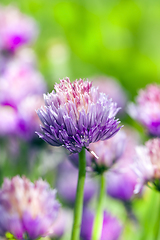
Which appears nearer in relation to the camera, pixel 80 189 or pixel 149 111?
pixel 80 189

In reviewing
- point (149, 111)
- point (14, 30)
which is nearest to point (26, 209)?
point (149, 111)

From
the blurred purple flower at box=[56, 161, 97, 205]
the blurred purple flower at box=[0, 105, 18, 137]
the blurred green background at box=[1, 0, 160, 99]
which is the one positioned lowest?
the blurred purple flower at box=[56, 161, 97, 205]

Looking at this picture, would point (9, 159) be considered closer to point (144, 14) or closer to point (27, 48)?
point (27, 48)

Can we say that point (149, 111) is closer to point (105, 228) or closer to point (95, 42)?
point (105, 228)

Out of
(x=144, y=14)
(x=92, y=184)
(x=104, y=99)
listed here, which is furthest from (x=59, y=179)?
(x=144, y=14)

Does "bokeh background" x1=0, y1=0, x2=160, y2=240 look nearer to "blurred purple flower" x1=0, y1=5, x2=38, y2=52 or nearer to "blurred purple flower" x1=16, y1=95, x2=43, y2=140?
"blurred purple flower" x1=0, y1=5, x2=38, y2=52

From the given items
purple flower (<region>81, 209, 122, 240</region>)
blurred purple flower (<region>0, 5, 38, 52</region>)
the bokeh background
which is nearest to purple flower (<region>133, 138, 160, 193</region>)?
purple flower (<region>81, 209, 122, 240</region>)
